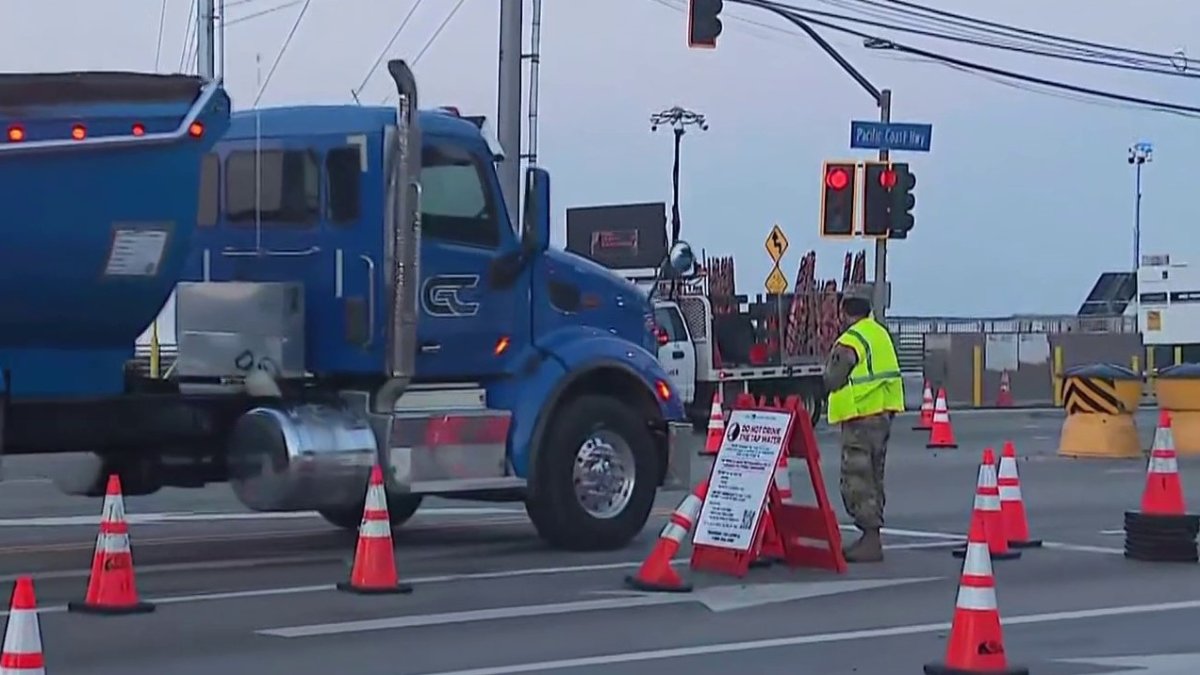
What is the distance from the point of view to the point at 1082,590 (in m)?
12.9

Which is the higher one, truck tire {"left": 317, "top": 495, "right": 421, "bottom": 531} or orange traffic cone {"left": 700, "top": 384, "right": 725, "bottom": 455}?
orange traffic cone {"left": 700, "top": 384, "right": 725, "bottom": 455}

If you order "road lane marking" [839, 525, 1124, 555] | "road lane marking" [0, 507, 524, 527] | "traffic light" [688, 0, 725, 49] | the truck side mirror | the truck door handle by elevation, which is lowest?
"road lane marking" [0, 507, 524, 527]

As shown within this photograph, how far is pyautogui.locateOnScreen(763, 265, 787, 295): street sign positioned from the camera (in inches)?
1320

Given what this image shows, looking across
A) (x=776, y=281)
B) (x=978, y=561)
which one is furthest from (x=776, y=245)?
(x=978, y=561)

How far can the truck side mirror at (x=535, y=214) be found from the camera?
48.0 feet

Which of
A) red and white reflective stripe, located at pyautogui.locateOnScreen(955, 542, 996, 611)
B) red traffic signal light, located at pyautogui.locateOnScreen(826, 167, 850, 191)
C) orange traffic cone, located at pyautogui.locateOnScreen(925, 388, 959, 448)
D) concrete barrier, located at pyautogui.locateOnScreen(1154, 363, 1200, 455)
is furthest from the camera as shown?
orange traffic cone, located at pyautogui.locateOnScreen(925, 388, 959, 448)

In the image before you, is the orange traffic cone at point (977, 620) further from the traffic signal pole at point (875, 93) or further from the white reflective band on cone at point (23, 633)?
the traffic signal pole at point (875, 93)

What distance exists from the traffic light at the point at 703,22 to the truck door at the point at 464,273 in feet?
35.1

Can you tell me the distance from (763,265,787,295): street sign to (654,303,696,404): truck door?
173 inches

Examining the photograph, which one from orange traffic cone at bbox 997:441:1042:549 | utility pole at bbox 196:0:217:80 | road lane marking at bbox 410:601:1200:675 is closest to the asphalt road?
road lane marking at bbox 410:601:1200:675

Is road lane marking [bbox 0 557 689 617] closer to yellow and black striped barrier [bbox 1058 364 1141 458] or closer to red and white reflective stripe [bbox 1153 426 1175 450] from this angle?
red and white reflective stripe [bbox 1153 426 1175 450]

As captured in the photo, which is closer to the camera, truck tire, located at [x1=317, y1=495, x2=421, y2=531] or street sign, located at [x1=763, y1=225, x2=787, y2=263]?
truck tire, located at [x1=317, y1=495, x2=421, y2=531]

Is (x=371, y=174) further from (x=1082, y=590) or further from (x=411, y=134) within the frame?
(x=1082, y=590)

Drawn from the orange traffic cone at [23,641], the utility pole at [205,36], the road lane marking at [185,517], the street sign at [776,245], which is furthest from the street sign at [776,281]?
the orange traffic cone at [23,641]
